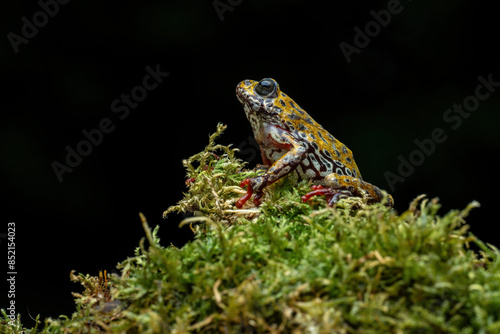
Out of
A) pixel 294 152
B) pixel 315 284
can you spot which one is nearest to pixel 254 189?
pixel 294 152

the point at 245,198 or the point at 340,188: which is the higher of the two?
the point at 245,198

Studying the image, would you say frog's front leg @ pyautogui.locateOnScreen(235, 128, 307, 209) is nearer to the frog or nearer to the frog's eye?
the frog

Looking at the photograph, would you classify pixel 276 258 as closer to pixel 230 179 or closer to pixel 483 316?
pixel 483 316

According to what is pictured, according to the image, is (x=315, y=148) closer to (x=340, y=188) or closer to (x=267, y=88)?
(x=340, y=188)

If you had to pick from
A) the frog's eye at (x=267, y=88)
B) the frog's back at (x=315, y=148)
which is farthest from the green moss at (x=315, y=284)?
the frog's eye at (x=267, y=88)

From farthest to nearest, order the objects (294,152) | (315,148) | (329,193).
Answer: (315,148) → (294,152) → (329,193)

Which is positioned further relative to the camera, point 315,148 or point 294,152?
point 315,148

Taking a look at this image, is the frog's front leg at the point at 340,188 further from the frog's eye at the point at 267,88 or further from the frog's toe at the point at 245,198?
the frog's eye at the point at 267,88
